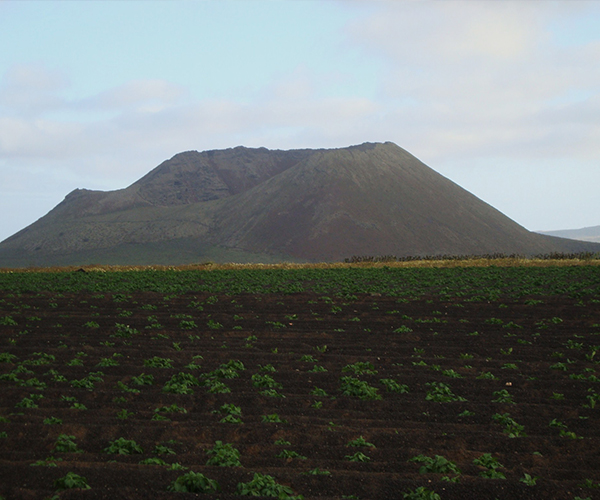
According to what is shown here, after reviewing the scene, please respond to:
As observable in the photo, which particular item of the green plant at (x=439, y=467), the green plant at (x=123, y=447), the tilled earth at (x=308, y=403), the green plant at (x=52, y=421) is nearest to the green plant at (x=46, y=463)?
the tilled earth at (x=308, y=403)

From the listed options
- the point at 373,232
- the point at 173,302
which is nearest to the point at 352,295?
the point at 173,302

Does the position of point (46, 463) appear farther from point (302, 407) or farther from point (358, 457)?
point (302, 407)

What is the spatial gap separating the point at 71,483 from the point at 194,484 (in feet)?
5.23

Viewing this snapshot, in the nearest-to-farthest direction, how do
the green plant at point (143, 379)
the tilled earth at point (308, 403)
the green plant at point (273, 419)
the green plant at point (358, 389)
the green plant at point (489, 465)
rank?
the tilled earth at point (308, 403), the green plant at point (489, 465), the green plant at point (273, 419), the green plant at point (358, 389), the green plant at point (143, 379)

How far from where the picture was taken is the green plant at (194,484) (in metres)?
7.57

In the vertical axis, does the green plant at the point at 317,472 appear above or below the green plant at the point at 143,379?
below

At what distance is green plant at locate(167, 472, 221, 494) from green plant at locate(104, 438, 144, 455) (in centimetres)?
175

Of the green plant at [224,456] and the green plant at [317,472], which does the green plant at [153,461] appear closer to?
the green plant at [224,456]

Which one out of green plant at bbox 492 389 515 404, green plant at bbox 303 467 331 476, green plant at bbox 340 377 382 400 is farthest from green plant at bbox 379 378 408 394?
green plant at bbox 303 467 331 476

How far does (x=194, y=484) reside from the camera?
7.59m

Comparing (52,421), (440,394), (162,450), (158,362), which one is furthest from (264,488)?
(158,362)

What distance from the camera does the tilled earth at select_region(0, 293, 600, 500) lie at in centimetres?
812

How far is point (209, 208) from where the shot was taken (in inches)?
5817

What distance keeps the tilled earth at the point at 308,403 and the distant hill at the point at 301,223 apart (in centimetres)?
9369
